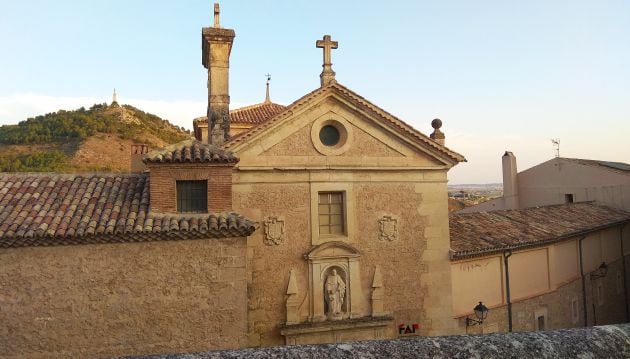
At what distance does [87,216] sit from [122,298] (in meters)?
1.80

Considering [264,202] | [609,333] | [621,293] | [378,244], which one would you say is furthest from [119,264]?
[621,293]

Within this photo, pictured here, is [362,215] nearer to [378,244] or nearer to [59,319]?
[378,244]

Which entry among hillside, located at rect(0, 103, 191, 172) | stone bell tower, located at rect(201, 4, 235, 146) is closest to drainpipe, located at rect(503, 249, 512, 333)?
stone bell tower, located at rect(201, 4, 235, 146)

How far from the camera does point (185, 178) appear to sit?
9305mm

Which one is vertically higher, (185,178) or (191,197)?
(185,178)

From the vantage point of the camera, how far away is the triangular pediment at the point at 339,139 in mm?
11344

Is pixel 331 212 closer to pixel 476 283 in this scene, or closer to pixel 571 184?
pixel 476 283

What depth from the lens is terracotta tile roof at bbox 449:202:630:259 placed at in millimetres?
13484

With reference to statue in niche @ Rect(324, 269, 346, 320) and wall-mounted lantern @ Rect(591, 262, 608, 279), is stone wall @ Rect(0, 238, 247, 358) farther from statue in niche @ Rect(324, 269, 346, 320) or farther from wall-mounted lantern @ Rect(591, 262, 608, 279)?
wall-mounted lantern @ Rect(591, 262, 608, 279)

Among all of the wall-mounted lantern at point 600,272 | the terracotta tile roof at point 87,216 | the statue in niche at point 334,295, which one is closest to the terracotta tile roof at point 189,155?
the terracotta tile roof at point 87,216

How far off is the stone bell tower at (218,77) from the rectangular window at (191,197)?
142 inches

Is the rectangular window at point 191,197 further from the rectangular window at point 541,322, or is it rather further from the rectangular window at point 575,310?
the rectangular window at point 575,310

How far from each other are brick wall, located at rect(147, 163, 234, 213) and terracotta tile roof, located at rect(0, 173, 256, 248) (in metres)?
0.27

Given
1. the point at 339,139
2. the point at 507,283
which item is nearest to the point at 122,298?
the point at 339,139
